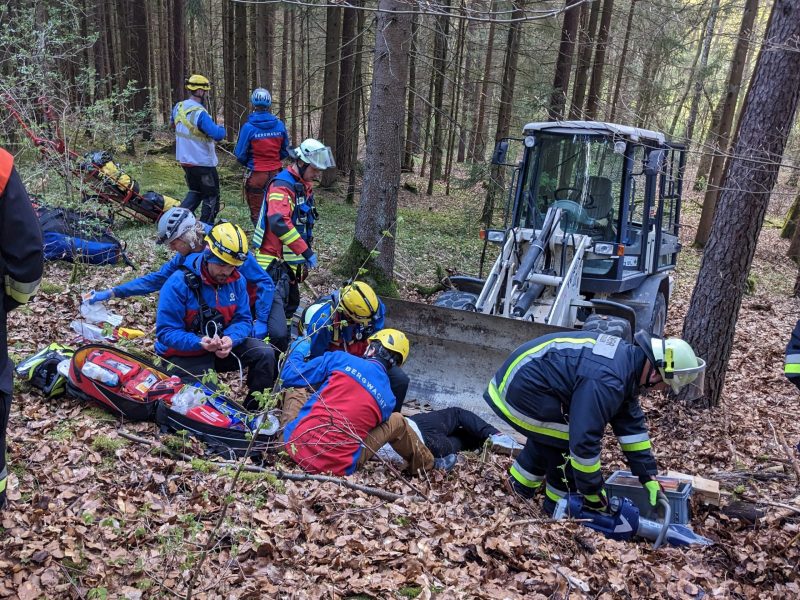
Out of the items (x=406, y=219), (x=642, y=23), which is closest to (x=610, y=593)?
(x=406, y=219)

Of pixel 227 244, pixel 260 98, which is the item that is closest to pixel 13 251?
pixel 227 244

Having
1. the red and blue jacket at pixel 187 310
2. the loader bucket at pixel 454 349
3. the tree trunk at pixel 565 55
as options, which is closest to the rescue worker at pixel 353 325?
the red and blue jacket at pixel 187 310

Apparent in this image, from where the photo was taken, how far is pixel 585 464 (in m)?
4.03

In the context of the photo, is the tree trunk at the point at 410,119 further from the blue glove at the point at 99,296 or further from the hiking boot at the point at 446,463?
the hiking boot at the point at 446,463

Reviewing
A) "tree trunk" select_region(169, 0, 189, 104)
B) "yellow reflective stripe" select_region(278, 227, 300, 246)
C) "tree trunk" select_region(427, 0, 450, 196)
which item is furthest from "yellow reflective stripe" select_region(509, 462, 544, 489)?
"tree trunk" select_region(169, 0, 189, 104)

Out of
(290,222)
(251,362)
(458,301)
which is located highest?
(290,222)

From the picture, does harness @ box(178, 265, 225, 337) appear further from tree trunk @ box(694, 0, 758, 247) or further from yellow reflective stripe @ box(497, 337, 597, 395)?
tree trunk @ box(694, 0, 758, 247)

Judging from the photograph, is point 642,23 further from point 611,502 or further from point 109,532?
point 109,532

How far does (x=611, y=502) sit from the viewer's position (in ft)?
13.9

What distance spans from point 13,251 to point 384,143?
5.86m

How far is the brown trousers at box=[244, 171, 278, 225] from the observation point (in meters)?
8.92

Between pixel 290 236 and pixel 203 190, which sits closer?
pixel 290 236

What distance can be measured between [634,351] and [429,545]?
72.7 inches

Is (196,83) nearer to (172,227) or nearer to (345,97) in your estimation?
(172,227)
